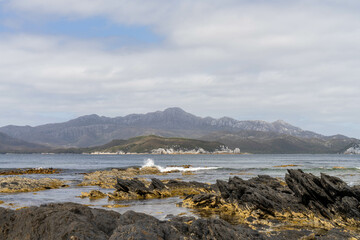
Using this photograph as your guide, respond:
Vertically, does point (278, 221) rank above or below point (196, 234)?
below

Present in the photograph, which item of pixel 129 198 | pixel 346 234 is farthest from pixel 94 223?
pixel 129 198

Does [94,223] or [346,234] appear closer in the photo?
[94,223]

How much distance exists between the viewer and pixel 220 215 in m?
25.7

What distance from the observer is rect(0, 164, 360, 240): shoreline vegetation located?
11906 mm

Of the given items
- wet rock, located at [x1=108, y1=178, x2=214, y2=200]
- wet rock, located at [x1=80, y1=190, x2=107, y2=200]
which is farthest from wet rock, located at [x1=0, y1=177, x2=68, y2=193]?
wet rock, located at [x1=108, y1=178, x2=214, y2=200]

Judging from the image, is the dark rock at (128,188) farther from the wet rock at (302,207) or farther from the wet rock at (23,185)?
the wet rock at (23,185)

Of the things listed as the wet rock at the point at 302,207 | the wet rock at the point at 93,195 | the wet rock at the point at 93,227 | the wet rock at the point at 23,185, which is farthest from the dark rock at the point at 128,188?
the wet rock at the point at 93,227

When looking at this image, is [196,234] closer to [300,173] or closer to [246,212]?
[246,212]

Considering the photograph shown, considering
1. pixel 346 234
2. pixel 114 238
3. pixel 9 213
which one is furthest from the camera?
pixel 346 234

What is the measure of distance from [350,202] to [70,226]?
19759 millimetres

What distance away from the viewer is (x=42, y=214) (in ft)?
42.9

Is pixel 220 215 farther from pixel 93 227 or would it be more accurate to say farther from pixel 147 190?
pixel 93 227

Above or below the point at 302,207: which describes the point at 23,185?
below

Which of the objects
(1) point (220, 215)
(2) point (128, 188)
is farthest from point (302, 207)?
(2) point (128, 188)
